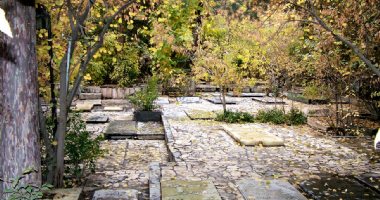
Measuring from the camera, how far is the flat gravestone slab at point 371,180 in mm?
4926

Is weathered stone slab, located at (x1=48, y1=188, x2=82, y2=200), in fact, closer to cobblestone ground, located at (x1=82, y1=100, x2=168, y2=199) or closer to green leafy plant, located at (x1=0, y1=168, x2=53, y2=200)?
cobblestone ground, located at (x1=82, y1=100, x2=168, y2=199)

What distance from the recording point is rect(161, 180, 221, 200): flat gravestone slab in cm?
448

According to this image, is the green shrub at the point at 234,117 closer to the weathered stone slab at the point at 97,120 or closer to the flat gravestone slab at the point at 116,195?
the weathered stone slab at the point at 97,120

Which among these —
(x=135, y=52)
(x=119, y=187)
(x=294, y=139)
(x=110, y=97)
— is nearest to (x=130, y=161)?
(x=119, y=187)

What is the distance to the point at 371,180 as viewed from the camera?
5.21 m

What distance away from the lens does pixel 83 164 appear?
591 centimetres

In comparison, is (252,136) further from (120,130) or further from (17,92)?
(17,92)

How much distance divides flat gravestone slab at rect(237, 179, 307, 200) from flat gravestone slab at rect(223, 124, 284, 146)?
2480 mm

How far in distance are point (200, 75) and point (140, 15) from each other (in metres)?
5.51

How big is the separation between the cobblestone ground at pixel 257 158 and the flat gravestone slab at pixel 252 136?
15 cm

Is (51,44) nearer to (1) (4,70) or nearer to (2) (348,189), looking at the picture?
(1) (4,70)

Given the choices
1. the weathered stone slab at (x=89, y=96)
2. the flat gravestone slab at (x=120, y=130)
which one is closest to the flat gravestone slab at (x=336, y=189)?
the flat gravestone slab at (x=120, y=130)

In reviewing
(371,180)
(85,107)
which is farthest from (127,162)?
(85,107)

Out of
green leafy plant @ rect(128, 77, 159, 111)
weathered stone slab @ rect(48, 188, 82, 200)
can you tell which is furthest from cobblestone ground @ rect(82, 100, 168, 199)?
green leafy plant @ rect(128, 77, 159, 111)
